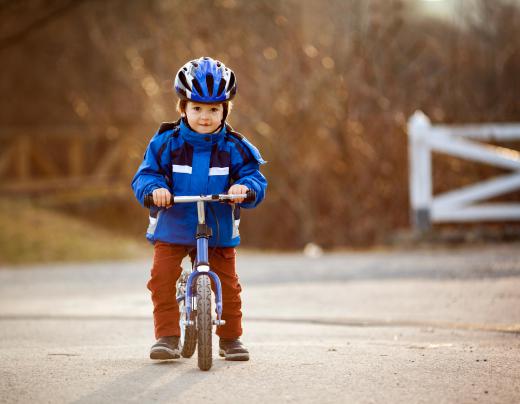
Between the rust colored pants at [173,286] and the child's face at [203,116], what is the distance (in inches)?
27.8

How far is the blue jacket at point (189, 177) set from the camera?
19.9 ft

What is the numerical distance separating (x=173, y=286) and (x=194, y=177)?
0.66 metres

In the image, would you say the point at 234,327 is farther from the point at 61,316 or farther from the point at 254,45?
the point at 254,45

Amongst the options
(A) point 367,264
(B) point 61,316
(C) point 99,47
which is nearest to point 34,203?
(C) point 99,47

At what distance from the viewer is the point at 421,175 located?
47.9 feet

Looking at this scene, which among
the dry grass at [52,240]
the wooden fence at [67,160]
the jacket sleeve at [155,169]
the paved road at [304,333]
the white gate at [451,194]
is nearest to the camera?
the paved road at [304,333]

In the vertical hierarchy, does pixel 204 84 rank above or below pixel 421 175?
below

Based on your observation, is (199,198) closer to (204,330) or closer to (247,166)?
(247,166)

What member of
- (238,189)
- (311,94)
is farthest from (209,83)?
(311,94)

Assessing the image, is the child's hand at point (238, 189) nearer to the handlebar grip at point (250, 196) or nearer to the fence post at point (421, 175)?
the handlebar grip at point (250, 196)

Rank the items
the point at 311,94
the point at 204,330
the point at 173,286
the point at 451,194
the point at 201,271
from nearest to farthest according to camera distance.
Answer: the point at 204,330 → the point at 201,271 → the point at 173,286 → the point at 451,194 → the point at 311,94

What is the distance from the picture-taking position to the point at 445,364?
5.91 meters

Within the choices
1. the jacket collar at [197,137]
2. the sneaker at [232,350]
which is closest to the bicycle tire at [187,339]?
the sneaker at [232,350]

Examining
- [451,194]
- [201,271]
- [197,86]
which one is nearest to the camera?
[201,271]
